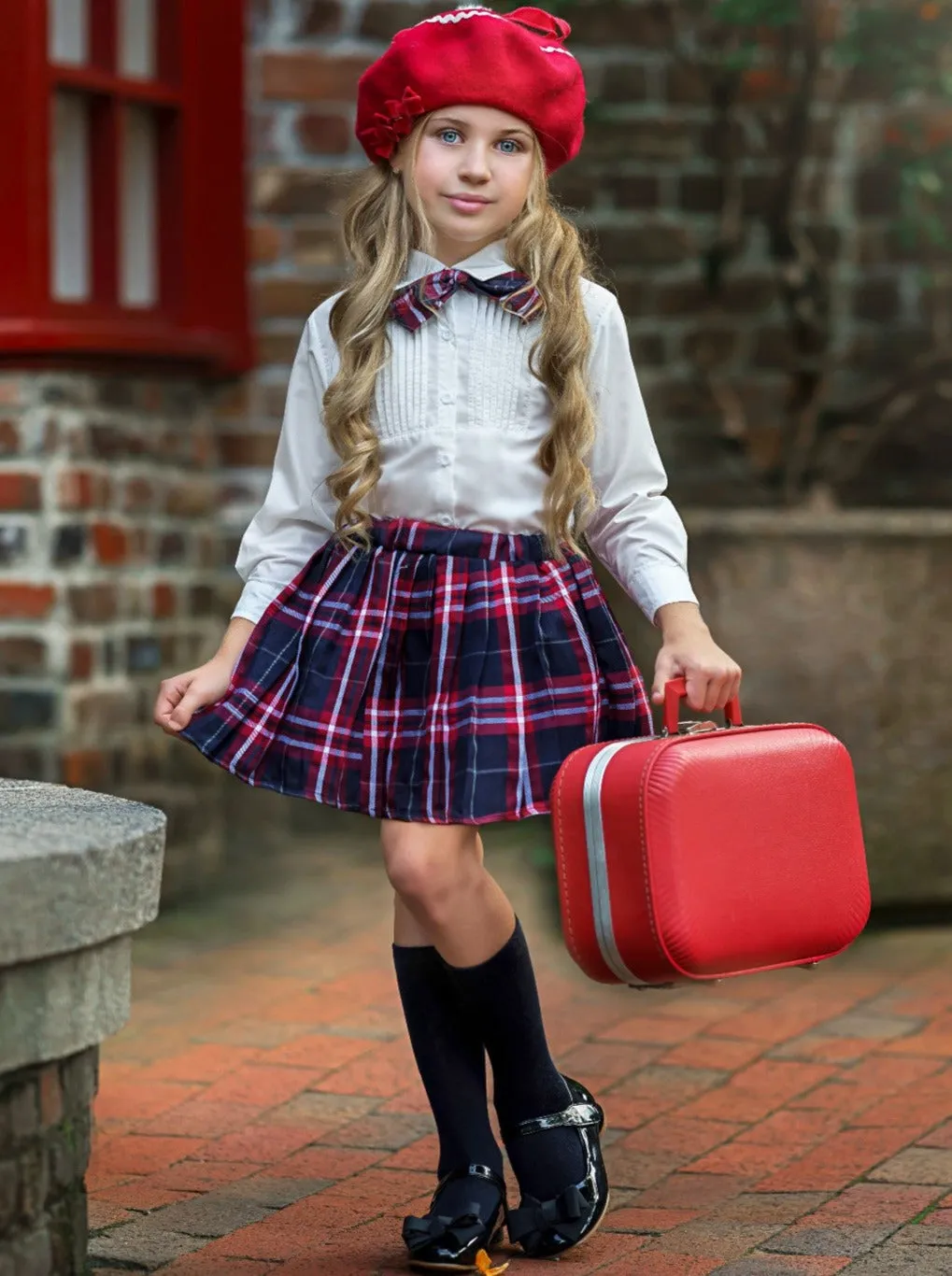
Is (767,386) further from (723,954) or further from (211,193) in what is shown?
(723,954)

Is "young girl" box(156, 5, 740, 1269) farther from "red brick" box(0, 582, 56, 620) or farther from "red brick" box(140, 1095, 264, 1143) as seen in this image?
"red brick" box(0, 582, 56, 620)

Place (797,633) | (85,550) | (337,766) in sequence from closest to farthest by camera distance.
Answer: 1. (337,766)
2. (797,633)
3. (85,550)

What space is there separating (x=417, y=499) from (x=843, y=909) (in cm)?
81

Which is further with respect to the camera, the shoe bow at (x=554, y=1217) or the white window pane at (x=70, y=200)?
the white window pane at (x=70, y=200)

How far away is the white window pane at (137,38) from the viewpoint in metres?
5.46

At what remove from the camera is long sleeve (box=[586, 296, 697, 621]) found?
3.01 metres

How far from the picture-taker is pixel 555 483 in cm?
294

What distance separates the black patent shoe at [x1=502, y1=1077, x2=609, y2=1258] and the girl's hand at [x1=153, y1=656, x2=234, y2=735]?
745 mm

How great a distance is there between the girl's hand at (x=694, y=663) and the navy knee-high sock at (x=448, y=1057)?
0.52 m

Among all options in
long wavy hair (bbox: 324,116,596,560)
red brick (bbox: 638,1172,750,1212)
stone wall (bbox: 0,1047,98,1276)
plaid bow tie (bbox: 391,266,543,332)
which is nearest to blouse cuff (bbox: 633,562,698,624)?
long wavy hair (bbox: 324,116,596,560)

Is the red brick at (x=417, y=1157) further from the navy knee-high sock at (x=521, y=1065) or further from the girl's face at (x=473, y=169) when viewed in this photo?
the girl's face at (x=473, y=169)

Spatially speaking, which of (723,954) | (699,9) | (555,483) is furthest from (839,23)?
(723,954)

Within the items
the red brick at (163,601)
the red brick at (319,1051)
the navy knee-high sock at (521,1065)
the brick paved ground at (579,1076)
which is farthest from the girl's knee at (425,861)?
the red brick at (163,601)

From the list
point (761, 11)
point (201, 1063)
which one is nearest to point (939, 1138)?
point (201, 1063)
